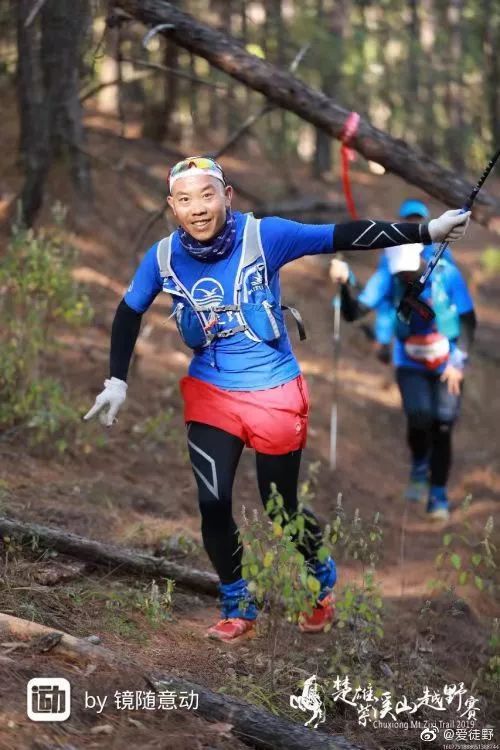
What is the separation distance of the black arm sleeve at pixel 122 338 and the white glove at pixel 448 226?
5.02 ft

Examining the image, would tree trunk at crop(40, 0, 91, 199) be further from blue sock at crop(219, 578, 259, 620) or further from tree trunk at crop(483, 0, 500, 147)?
tree trunk at crop(483, 0, 500, 147)

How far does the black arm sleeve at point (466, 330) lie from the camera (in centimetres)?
876

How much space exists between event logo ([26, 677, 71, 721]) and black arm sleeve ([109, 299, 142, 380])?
168cm

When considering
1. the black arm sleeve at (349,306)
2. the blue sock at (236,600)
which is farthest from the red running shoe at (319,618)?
the black arm sleeve at (349,306)

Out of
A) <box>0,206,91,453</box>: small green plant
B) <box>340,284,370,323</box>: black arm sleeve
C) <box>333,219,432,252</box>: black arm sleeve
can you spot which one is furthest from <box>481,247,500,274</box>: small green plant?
<box>333,219,432,252</box>: black arm sleeve

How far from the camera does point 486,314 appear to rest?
1864cm

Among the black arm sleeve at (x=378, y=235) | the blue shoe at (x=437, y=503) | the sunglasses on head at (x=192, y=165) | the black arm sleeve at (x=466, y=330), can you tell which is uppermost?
the sunglasses on head at (x=192, y=165)

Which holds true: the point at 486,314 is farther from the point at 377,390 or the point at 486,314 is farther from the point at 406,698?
the point at 406,698

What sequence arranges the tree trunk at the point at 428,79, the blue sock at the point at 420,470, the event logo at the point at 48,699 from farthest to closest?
the tree trunk at the point at 428,79 < the blue sock at the point at 420,470 < the event logo at the point at 48,699

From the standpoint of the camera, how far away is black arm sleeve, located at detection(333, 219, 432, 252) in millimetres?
5020

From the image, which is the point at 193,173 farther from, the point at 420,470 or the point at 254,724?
the point at 420,470

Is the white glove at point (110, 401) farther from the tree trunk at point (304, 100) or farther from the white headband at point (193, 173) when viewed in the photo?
the tree trunk at point (304, 100)

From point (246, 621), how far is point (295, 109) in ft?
12.5

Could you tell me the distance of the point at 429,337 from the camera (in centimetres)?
898
